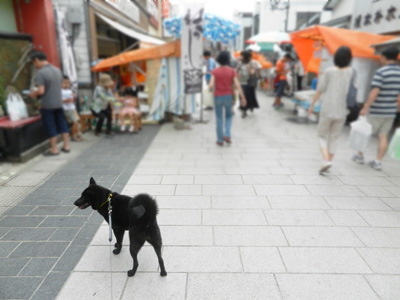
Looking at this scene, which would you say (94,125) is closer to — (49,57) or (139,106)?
(139,106)

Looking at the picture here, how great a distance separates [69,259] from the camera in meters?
2.91

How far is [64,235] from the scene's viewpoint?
3.30 meters

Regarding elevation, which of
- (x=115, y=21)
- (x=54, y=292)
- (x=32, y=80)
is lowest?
(x=54, y=292)

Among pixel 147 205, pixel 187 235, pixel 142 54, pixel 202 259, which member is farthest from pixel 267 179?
pixel 142 54

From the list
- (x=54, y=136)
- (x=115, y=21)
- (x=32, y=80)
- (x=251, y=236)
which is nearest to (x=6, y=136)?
(x=54, y=136)

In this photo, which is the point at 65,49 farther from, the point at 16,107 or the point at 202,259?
the point at 202,259

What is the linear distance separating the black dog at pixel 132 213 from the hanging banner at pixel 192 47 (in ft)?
20.3

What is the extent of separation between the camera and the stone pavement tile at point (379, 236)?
3.18 m

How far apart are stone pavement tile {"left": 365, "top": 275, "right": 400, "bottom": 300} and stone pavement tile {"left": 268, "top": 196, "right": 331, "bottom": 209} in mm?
1356

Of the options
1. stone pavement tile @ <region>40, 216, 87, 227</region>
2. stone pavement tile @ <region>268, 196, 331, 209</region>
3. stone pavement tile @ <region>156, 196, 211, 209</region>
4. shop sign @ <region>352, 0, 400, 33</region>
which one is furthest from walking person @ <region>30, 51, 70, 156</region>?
shop sign @ <region>352, 0, 400, 33</region>

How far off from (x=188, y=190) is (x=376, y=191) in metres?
2.78

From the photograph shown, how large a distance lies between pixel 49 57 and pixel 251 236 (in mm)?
6469

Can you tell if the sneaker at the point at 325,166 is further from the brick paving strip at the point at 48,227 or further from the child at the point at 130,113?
the child at the point at 130,113

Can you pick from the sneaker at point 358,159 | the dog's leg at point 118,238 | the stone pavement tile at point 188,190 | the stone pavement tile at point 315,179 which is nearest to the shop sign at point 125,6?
the dog's leg at point 118,238
